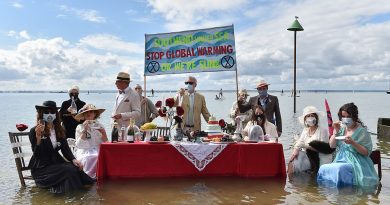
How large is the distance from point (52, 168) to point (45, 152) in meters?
0.26

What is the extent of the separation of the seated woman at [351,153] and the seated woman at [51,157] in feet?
13.3

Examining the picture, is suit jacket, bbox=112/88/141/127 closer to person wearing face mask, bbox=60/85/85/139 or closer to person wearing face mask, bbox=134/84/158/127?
person wearing face mask, bbox=60/85/85/139

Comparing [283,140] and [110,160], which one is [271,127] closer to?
[110,160]

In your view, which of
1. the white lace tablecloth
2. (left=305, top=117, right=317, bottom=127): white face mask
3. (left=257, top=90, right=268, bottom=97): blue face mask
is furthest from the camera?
(left=257, top=90, right=268, bottom=97): blue face mask

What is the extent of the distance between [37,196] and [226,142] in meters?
3.01

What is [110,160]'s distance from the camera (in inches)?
235

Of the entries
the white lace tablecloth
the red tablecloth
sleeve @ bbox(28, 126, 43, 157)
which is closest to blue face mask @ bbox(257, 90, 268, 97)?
the red tablecloth

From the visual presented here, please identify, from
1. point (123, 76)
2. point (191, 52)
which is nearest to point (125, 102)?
point (123, 76)

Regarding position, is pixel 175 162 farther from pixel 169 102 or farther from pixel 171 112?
pixel 169 102

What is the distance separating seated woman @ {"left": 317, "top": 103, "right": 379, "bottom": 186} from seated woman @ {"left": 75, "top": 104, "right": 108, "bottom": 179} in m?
3.77

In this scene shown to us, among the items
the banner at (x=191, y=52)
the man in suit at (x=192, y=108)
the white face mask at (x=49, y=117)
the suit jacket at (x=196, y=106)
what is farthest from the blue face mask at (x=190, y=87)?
the white face mask at (x=49, y=117)

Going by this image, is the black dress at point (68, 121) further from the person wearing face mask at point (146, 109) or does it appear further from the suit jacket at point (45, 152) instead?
the suit jacket at point (45, 152)

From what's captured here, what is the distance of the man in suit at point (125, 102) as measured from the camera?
659 centimetres

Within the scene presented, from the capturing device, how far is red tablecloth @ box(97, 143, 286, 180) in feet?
19.5
